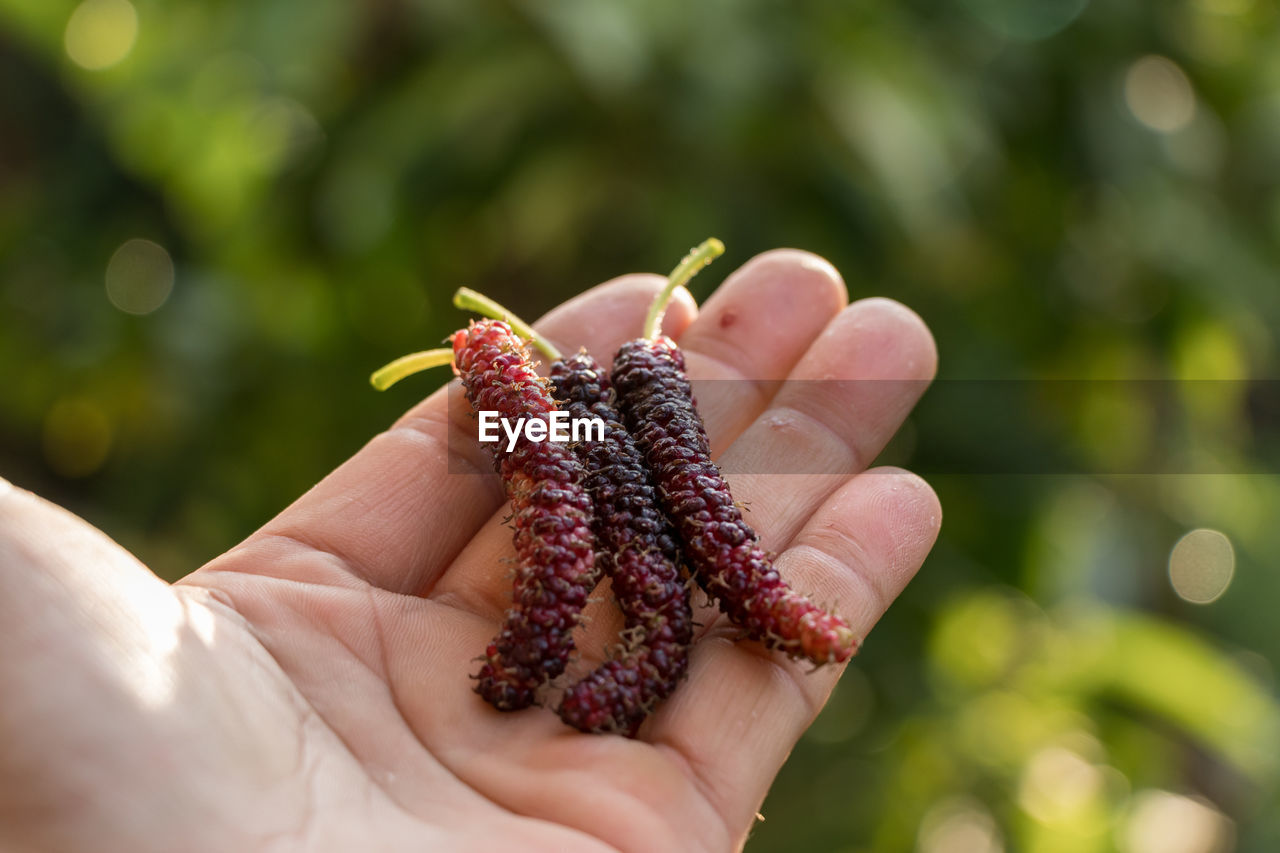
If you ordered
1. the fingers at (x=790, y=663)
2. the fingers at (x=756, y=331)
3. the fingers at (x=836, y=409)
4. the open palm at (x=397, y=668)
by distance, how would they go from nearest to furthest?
1. the open palm at (x=397, y=668)
2. the fingers at (x=790, y=663)
3. the fingers at (x=836, y=409)
4. the fingers at (x=756, y=331)

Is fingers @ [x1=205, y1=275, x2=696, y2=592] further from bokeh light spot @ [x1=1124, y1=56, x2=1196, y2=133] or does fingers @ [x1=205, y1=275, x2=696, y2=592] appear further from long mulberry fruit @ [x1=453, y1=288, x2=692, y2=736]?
bokeh light spot @ [x1=1124, y1=56, x2=1196, y2=133]

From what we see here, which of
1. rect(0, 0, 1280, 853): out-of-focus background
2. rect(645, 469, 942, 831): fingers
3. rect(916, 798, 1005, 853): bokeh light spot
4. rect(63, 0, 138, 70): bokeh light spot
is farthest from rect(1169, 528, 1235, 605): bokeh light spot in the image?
rect(63, 0, 138, 70): bokeh light spot

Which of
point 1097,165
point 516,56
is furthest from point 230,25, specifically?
point 1097,165

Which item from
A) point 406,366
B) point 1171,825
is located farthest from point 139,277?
point 1171,825

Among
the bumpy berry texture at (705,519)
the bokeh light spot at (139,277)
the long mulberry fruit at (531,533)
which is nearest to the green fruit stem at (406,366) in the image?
the long mulberry fruit at (531,533)

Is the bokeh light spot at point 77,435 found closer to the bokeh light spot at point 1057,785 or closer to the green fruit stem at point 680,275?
the green fruit stem at point 680,275

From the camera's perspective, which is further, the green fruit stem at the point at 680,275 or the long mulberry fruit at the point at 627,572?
the green fruit stem at the point at 680,275
